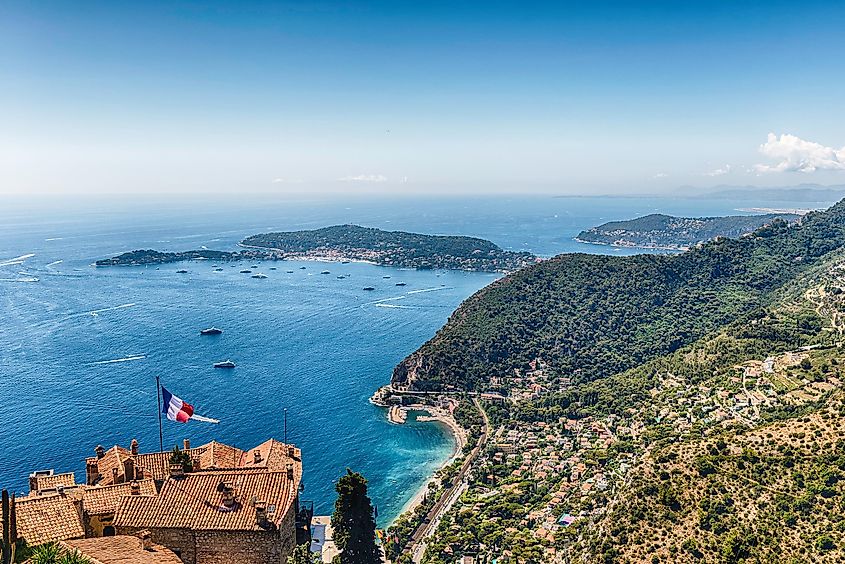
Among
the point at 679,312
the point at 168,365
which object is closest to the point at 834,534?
the point at 679,312

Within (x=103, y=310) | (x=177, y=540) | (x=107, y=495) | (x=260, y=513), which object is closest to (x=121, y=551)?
(x=177, y=540)

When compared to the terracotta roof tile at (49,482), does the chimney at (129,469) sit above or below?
above

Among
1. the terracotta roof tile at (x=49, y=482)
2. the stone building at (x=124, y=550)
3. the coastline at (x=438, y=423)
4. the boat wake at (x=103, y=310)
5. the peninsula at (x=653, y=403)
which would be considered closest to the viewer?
the stone building at (x=124, y=550)

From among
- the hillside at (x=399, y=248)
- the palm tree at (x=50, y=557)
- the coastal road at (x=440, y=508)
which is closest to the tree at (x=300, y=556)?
the palm tree at (x=50, y=557)

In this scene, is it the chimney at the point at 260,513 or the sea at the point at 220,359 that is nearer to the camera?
the chimney at the point at 260,513

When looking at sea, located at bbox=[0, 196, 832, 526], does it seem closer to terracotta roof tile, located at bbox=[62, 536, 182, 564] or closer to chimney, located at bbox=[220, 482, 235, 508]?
chimney, located at bbox=[220, 482, 235, 508]

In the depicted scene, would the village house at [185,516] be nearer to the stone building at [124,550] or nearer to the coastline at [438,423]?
→ the stone building at [124,550]

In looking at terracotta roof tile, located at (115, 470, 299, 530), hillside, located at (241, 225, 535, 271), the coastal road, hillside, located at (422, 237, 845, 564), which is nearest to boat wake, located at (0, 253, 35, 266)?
hillside, located at (241, 225, 535, 271)

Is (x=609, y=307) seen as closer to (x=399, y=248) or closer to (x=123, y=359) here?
(x=123, y=359)
